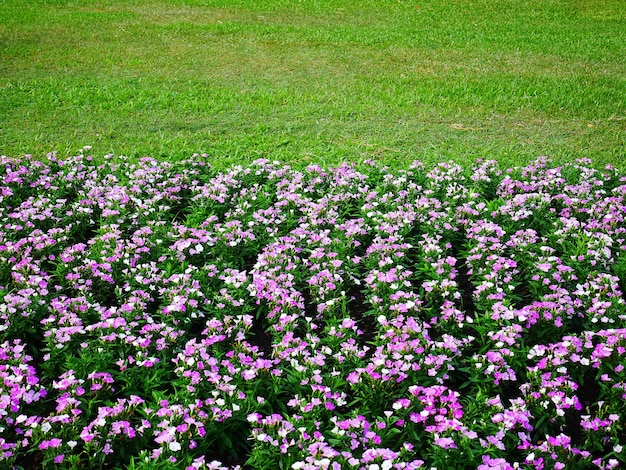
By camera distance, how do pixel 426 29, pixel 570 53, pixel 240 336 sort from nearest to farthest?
pixel 240 336, pixel 570 53, pixel 426 29

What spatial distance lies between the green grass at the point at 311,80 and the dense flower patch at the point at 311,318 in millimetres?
1128

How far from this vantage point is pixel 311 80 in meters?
9.43

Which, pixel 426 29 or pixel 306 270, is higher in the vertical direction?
pixel 426 29

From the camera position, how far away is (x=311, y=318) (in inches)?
159

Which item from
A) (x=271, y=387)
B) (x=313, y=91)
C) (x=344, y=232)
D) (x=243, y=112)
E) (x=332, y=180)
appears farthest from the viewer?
(x=313, y=91)

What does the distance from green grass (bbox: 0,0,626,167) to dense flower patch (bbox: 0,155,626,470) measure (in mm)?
1128

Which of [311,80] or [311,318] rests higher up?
[311,80]

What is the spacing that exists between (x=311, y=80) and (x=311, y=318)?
19.8 feet

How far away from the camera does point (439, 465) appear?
312 cm

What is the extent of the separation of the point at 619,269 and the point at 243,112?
490 cm

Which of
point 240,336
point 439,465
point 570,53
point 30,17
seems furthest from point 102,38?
point 439,465

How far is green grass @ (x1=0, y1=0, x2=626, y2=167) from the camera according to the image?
23.9 feet

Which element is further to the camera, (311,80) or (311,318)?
(311,80)

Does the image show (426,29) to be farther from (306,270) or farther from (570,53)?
(306,270)
